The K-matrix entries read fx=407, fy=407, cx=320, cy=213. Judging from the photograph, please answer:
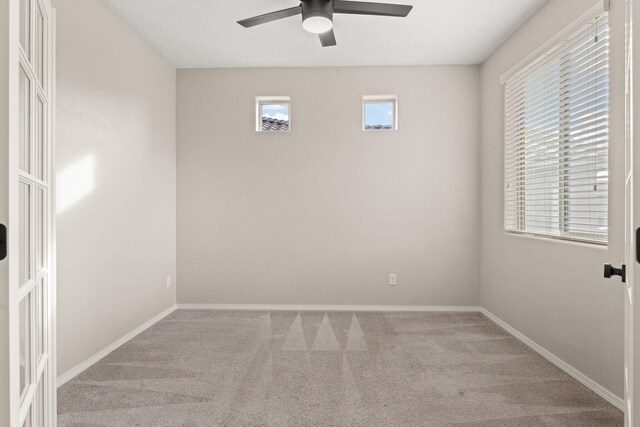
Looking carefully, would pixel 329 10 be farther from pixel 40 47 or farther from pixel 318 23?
pixel 40 47

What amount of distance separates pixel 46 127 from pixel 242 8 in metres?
2.02

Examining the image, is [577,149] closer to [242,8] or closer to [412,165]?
[412,165]

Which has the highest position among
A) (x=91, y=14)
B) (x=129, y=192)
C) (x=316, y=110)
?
(x=91, y=14)

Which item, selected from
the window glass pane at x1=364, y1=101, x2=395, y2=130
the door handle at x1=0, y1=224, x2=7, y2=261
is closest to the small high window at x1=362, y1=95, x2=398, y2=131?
the window glass pane at x1=364, y1=101, x2=395, y2=130

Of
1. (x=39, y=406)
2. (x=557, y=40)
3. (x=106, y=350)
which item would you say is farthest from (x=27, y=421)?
(x=557, y=40)

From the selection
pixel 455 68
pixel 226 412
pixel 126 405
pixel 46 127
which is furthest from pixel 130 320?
pixel 455 68

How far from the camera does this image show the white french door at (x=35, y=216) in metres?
1.18

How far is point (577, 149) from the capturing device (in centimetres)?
258

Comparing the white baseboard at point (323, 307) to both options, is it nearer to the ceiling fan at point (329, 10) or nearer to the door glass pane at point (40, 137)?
the ceiling fan at point (329, 10)

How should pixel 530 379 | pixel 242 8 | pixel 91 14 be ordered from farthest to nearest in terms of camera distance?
pixel 242 8, pixel 91 14, pixel 530 379

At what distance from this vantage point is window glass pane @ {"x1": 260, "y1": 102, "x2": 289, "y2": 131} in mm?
4355

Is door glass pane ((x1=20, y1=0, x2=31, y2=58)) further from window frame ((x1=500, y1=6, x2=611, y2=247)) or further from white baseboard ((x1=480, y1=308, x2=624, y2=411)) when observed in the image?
white baseboard ((x1=480, y1=308, x2=624, y2=411))

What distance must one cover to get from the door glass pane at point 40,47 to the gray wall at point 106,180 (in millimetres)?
1184

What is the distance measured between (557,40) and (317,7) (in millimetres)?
1636
